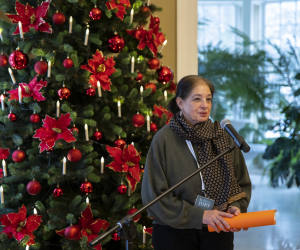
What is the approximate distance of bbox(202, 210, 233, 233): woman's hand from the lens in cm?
117

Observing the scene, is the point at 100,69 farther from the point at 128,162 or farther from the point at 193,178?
the point at 193,178

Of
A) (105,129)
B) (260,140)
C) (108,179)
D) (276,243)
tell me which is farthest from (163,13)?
(260,140)

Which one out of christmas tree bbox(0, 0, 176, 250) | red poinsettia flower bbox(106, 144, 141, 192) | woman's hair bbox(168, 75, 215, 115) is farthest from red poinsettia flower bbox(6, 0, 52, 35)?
woman's hair bbox(168, 75, 215, 115)

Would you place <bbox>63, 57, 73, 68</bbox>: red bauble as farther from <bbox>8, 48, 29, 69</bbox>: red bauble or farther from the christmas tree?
<bbox>8, 48, 29, 69</bbox>: red bauble

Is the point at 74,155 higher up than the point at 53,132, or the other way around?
the point at 53,132

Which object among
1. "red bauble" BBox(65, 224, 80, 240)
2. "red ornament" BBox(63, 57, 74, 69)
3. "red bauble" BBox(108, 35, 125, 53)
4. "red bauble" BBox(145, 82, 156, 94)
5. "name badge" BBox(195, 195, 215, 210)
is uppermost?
"red bauble" BBox(108, 35, 125, 53)

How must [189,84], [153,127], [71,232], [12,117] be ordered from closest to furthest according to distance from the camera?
[189,84] < [71,232] < [12,117] < [153,127]

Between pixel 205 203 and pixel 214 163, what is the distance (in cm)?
16

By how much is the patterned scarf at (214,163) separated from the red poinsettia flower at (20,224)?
3.26 ft

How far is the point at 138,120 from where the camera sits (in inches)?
78.8

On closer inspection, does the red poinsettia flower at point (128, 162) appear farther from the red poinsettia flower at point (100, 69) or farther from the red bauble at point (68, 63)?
the red bauble at point (68, 63)

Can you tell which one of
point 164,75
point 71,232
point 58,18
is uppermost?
point 58,18

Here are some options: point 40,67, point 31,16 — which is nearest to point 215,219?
point 40,67

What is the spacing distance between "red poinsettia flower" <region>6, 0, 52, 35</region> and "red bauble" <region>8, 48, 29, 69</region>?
4.5 inches
